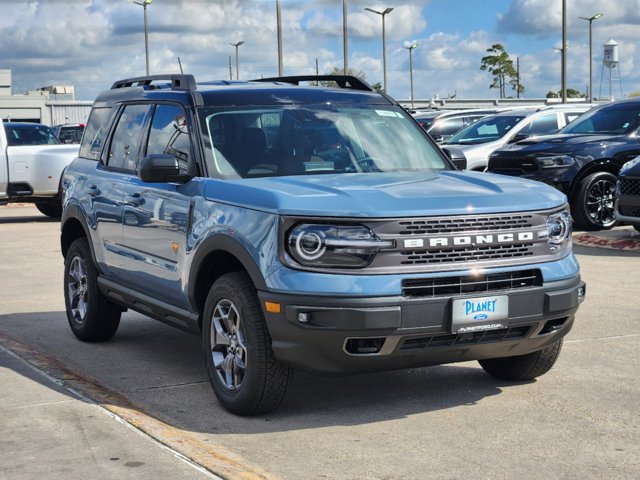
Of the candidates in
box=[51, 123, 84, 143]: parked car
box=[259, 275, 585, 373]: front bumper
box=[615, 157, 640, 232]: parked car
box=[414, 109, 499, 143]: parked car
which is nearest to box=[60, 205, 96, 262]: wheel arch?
box=[259, 275, 585, 373]: front bumper

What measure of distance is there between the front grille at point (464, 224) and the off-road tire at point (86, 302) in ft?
10.6

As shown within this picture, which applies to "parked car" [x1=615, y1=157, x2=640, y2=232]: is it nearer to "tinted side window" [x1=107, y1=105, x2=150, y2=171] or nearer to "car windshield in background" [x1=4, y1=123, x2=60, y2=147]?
"tinted side window" [x1=107, y1=105, x2=150, y2=171]

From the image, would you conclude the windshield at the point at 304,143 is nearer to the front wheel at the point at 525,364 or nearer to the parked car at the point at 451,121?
the front wheel at the point at 525,364

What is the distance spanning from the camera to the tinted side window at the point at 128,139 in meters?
7.45

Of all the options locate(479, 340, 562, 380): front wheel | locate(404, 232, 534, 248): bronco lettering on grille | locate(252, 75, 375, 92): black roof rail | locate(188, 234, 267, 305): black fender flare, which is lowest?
locate(479, 340, 562, 380): front wheel

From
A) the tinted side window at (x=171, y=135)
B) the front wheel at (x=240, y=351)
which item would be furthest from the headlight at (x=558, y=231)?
the tinted side window at (x=171, y=135)

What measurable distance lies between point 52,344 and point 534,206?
394 cm

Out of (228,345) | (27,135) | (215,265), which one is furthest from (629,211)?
(27,135)

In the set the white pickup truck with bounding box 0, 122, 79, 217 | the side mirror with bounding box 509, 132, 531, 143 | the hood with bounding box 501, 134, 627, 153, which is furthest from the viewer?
the white pickup truck with bounding box 0, 122, 79, 217

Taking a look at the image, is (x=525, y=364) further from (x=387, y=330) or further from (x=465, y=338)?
(x=387, y=330)

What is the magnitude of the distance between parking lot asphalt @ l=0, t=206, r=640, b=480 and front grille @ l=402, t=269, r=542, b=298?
700mm

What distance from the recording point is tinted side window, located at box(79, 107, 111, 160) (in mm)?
8164

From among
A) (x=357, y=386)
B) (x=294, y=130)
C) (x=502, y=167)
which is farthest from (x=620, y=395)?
(x=502, y=167)

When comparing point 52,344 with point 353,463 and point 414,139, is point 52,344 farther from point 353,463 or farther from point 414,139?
point 353,463
